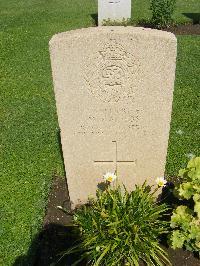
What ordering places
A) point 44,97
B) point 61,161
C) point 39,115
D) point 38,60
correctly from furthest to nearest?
point 38,60 → point 44,97 → point 39,115 → point 61,161

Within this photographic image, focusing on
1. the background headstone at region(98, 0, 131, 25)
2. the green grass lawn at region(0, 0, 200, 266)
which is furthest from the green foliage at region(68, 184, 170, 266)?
the background headstone at region(98, 0, 131, 25)

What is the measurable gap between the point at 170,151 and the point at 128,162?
1.52m

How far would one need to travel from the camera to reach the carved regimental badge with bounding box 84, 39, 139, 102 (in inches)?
124

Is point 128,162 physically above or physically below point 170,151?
above

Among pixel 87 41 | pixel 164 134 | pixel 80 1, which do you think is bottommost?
pixel 80 1

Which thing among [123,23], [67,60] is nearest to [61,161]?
[67,60]

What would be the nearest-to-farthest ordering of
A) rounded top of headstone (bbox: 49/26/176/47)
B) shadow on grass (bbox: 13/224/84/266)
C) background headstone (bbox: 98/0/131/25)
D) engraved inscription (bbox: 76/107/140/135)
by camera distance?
rounded top of headstone (bbox: 49/26/176/47) < engraved inscription (bbox: 76/107/140/135) < shadow on grass (bbox: 13/224/84/266) < background headstone (bbox: 98/0/131/25)

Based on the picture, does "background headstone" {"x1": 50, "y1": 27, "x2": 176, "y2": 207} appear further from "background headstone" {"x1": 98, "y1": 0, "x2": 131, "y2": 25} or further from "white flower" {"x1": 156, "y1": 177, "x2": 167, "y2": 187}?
"background headstone" {"x1": 98, "y1": 0, "x2": 131, "y2": 25}

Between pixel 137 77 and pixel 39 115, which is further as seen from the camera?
pixel 39 115

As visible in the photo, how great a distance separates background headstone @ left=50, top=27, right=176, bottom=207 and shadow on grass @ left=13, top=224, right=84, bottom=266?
50 centimetres

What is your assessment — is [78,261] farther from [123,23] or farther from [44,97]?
[123,23]

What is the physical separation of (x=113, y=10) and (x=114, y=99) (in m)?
7.72

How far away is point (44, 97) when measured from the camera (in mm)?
6805

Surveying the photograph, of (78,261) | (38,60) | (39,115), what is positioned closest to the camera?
(78,261)
